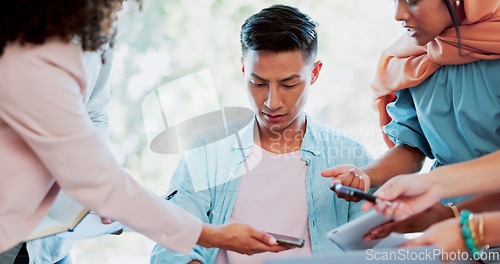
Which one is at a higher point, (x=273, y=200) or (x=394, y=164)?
(x=394, y=164)

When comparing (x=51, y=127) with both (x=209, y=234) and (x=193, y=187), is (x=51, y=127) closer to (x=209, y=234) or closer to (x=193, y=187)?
(x=209, y=234)

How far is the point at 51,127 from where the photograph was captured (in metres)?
0.88

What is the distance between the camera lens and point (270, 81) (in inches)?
56.9

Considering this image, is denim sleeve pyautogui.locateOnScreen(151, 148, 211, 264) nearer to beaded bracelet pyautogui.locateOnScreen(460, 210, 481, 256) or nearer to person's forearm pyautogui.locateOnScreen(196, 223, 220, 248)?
person's forearm pyautogui.locateOnScreen(196, 223, 220, 248)

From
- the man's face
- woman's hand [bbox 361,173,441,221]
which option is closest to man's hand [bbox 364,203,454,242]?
woman's hand [bbox 361,173,441,221]

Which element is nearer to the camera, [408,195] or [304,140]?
[408,195]

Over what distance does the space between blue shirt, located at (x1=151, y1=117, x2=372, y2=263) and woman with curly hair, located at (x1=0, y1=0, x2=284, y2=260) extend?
1.52 ft

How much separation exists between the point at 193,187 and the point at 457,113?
2.43 ft

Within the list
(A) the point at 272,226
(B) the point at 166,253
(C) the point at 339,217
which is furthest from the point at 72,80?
(C) the point at 339,217

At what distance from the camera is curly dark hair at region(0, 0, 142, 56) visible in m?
0.87

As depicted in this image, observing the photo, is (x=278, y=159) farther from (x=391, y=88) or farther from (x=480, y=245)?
(x=480, y=245)

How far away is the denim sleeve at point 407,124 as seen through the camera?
1.45m

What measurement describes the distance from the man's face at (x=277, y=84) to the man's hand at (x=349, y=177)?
0.23m

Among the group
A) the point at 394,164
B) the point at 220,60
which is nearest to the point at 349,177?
the point at 394,164
